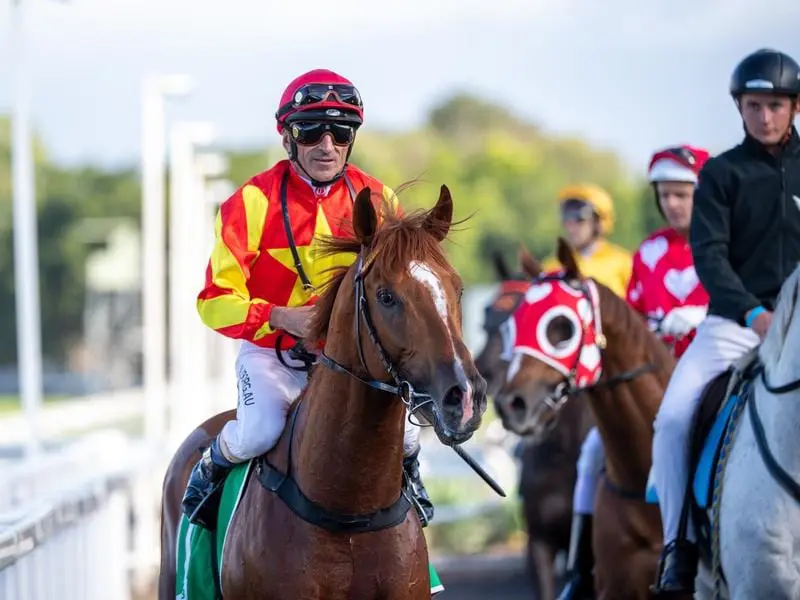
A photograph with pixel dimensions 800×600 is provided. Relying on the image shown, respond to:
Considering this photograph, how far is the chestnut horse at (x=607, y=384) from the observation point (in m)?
7.80

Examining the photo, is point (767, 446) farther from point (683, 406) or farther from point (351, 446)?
point (351, 446)

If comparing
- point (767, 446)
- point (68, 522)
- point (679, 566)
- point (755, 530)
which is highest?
point (767, 446)

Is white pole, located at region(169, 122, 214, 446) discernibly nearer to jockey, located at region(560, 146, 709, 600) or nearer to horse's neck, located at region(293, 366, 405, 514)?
jockey, located at region(560, 146, 709, 600)

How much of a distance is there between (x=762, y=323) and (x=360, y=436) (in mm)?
2126

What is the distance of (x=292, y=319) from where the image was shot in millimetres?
5527

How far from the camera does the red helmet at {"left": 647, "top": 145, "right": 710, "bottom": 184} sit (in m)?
8.75

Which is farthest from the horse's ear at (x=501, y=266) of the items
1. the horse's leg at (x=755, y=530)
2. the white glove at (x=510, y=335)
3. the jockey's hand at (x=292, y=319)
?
the jockey's hand at (x=292, y=319)

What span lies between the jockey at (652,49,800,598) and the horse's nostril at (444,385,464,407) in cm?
246

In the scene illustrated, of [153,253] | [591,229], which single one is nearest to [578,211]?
[591,229]

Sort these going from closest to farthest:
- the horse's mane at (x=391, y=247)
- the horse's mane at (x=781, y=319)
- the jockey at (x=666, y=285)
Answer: the horse's mane at (x=391, y=247)
the horse's mane at (x=781, y=319)
the jockey at (x=666, y=285)

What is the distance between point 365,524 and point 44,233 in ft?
254

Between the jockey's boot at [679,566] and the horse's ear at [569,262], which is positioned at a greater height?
the horse's ear at [569,262]

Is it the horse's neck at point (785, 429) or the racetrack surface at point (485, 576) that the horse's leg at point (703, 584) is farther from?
the racetrack surface at point (485, 576)

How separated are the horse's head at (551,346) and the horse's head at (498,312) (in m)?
3.63
